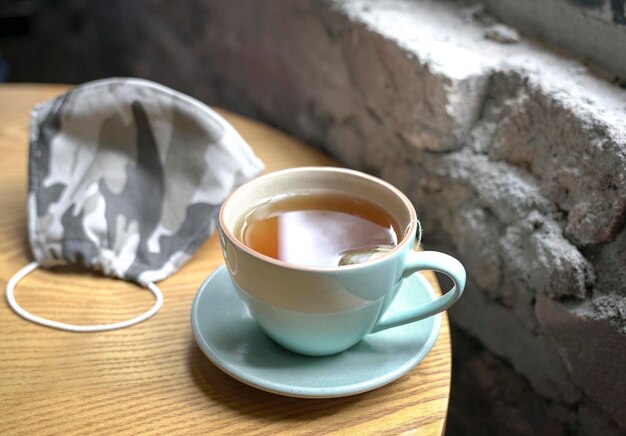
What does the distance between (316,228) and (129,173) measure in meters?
0.26

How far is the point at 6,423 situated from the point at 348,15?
581 mm

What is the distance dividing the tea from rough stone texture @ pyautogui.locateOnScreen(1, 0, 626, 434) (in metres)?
0.19

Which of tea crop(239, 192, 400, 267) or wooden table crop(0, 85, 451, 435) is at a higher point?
tea crop(239, 192, 400, 267)

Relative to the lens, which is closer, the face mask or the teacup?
the teacup

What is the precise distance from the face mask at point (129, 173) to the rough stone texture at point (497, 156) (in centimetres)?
19

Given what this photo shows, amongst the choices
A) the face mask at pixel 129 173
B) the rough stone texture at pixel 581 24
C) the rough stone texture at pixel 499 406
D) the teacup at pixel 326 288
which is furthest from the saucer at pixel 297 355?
the rough stone texture at pixel 581 24

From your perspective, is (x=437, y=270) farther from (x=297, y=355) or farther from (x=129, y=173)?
(x=129, y=173)

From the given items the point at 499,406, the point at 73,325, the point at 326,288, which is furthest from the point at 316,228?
the point at 499,406

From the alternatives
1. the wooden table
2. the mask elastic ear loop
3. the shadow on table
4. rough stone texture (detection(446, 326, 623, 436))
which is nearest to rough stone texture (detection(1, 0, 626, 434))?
rough stone texture (detection(446, 326, 623, 436))

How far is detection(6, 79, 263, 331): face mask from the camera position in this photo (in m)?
0.65

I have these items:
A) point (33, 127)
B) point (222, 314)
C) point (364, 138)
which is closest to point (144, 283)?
point (222, 314)

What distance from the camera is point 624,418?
22.4 inches

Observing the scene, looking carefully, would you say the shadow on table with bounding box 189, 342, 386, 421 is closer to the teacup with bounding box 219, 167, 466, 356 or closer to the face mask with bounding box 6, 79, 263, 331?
the teacup with bounding box 219, 167, 466, 356

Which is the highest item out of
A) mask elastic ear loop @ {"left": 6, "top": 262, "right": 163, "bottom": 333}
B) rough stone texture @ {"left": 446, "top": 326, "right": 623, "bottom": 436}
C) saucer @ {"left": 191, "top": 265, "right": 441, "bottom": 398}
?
saucer @ {"left": 191, "top": 265, "right": 441, "bottom": 398}
